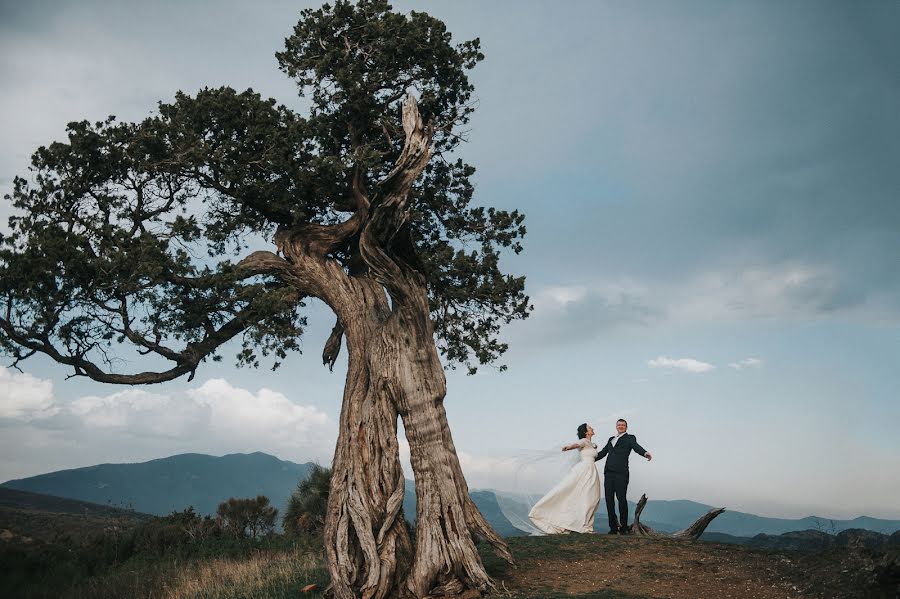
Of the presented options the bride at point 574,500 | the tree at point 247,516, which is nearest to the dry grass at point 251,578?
the tree at point 247,516

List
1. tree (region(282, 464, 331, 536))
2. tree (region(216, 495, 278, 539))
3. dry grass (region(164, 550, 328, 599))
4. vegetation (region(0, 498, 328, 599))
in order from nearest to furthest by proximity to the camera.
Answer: dry grass (region(164, 550, 328, 599)), vegetation (region(0, 498, 328, 599)), tree (region(282, 464, 331, 536)), tree (region(216, 495, 278, 539))

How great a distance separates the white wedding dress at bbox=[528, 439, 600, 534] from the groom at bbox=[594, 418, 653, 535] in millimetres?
440

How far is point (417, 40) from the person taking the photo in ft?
49.9

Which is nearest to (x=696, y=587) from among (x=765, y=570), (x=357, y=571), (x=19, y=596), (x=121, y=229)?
(x=765, y=570)

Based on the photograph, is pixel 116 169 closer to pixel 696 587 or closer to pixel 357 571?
pixel 357 571

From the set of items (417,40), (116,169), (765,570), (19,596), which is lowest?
(19,596)

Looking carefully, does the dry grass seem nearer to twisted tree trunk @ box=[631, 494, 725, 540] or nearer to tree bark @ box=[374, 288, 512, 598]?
tree bark @ box=[374, 288, 512, 598]

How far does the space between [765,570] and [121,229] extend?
14210mm

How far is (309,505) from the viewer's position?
Result: 21.3m

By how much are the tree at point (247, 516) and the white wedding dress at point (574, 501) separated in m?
9.58

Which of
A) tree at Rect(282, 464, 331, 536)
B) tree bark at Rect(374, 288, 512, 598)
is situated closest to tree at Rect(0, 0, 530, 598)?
tree bark at Rect(374, 288, 512, 598)

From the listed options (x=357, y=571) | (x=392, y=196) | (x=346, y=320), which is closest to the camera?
(x=357, y=571)

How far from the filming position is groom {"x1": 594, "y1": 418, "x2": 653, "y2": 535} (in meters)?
15.8

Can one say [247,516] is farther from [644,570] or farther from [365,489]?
[644,570]
